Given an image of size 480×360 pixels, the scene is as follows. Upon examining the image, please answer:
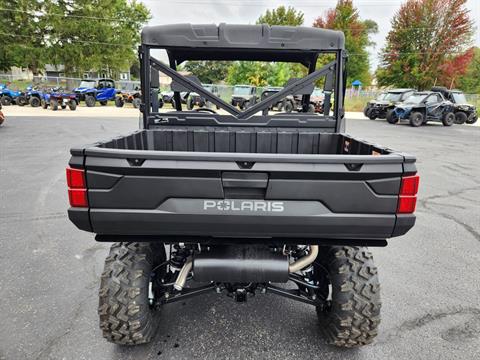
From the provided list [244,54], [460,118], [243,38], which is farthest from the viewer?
[460,118]

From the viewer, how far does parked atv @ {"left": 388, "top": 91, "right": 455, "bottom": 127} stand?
17297 millimetres

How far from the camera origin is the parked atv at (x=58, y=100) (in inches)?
779

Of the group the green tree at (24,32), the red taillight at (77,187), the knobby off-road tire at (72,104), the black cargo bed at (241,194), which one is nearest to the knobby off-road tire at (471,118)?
the black cargo bed at (241,194)

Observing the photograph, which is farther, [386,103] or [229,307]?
[386,103]

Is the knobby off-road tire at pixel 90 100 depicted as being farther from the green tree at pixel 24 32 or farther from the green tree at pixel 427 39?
the green tree at pixel 427 39

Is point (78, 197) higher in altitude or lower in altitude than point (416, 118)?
lower

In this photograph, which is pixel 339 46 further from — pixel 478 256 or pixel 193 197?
pixel 478 256

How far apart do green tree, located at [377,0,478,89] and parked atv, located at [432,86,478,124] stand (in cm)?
1049

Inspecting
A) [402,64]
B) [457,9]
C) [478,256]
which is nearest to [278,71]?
[402,64]

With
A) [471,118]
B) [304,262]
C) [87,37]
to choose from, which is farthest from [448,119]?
[87,37]

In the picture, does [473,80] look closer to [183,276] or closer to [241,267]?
[241,267]

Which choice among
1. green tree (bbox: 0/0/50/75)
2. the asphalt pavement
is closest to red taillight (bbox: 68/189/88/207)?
the asphalt pavement

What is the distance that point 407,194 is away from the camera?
1.71m

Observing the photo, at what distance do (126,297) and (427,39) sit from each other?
3489cm
